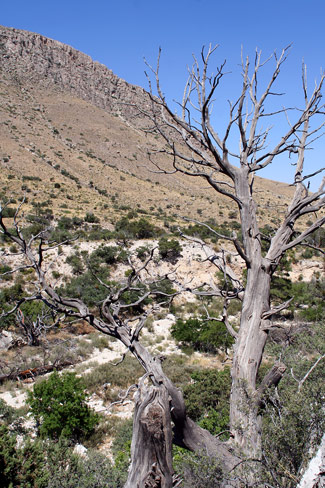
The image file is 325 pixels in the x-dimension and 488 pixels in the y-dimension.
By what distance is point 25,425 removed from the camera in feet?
24.0

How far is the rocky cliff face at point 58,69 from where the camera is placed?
68.2 meters

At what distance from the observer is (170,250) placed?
21844mm

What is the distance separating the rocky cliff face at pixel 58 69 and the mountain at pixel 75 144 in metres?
0.25

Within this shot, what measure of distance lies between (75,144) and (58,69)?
33494 mm

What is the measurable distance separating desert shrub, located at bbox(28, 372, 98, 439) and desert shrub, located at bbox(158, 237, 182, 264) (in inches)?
Result: 578

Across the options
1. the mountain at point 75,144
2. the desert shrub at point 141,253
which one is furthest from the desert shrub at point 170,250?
the mountain at point 75,144

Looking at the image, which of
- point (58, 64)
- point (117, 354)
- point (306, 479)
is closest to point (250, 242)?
point (306, 479)

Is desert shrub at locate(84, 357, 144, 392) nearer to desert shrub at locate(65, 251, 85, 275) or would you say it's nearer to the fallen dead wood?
the fallen dead wood

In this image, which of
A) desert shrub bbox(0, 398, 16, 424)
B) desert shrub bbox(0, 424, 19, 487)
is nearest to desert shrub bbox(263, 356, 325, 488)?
desert shrub bbox(0, 424, 19, 487)

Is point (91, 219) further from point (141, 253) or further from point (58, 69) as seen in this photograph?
point (58, 69)

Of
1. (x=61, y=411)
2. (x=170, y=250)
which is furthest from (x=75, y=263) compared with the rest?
(x=61, y=411)

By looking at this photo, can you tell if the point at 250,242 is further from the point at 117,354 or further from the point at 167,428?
the point at 117,354

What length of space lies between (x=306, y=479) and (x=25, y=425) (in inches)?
270

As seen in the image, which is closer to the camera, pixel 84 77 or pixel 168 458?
pixel 168 458
